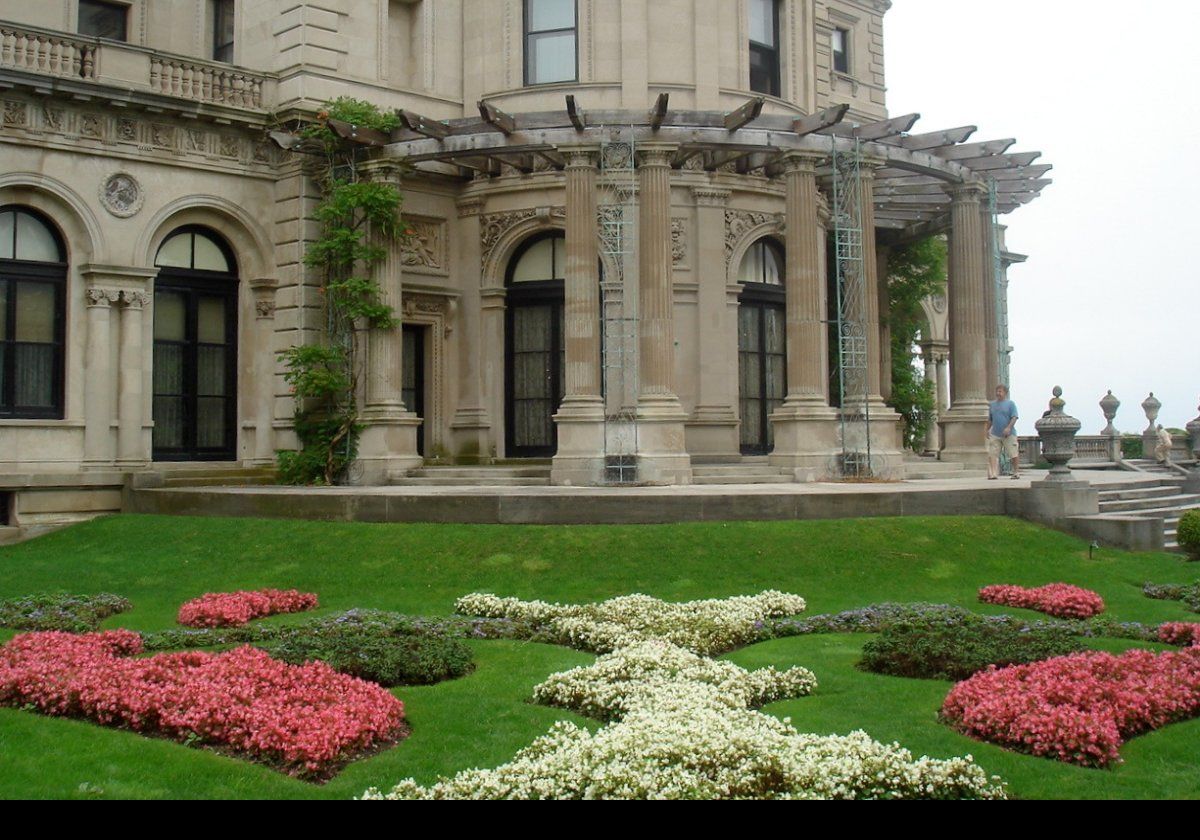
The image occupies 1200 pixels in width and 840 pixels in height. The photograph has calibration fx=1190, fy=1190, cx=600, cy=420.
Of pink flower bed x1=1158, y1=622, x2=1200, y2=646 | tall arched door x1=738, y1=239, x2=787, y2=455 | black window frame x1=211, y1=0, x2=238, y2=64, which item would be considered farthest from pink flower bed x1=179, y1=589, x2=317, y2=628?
black window frame x1=211, y1=0, x2=238, y2=64

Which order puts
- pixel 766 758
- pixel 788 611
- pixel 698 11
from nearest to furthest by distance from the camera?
pixel 766 758 → pixel 788 611 → pixel 698 11

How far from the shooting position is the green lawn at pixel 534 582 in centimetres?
832

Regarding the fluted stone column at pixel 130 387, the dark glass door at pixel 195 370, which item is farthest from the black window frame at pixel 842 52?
the fluted stone column at pixel 130 387

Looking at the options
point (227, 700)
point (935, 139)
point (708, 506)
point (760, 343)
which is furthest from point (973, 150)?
point (227, 700)

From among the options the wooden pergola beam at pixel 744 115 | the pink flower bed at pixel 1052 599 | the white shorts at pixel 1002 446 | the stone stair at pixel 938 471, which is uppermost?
the wooden pergola beam at pixel 744 115

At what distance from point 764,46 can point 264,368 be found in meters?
14.2

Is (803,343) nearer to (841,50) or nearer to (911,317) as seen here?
(911,317)

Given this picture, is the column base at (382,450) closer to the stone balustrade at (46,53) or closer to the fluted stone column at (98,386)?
the fluted stone column at (98,386)

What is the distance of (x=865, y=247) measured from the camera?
25.1 metres

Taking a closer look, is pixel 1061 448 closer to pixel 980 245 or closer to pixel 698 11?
pixel 980 245

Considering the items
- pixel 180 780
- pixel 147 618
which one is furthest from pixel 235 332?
pixel 180 780

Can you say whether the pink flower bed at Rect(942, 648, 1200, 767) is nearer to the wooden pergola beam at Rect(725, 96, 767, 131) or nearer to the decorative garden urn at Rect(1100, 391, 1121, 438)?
the wooden pergola beam at Rect(725, 96, 767, 131)
